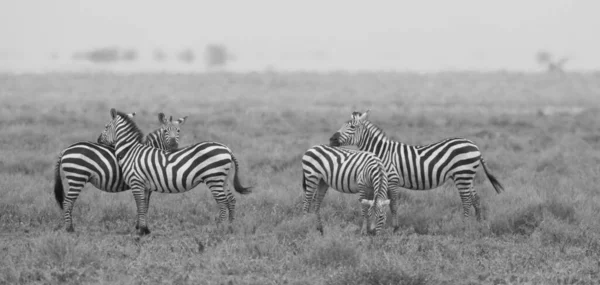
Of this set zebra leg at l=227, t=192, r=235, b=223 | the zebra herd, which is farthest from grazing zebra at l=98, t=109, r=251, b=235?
zebra leg at l=227, t=192, r=235, b=223

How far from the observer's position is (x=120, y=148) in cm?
1008

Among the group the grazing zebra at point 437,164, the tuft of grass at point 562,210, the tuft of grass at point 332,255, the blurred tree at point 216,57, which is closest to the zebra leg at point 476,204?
the grazing zebra at point 437,164

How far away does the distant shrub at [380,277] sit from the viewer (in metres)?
7.49

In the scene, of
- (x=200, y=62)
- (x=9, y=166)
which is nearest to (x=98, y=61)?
(x=200, y=62)

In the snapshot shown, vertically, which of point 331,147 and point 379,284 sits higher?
point 331,147

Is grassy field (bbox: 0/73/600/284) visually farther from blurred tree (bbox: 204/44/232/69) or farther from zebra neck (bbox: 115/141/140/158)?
blurred tree (bbox: 204/44/232/69)

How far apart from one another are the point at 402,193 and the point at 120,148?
16.2 feet

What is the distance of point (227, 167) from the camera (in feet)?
32.7

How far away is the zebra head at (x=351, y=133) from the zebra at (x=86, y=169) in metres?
2.49

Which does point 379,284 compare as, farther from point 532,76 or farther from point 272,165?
point 532,76

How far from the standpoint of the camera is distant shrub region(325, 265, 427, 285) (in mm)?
7492

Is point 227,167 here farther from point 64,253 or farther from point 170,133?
point 64,253

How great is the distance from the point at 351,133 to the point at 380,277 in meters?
3.77

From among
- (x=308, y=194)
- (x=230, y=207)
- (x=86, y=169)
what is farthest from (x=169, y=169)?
(x=308, y=194)
